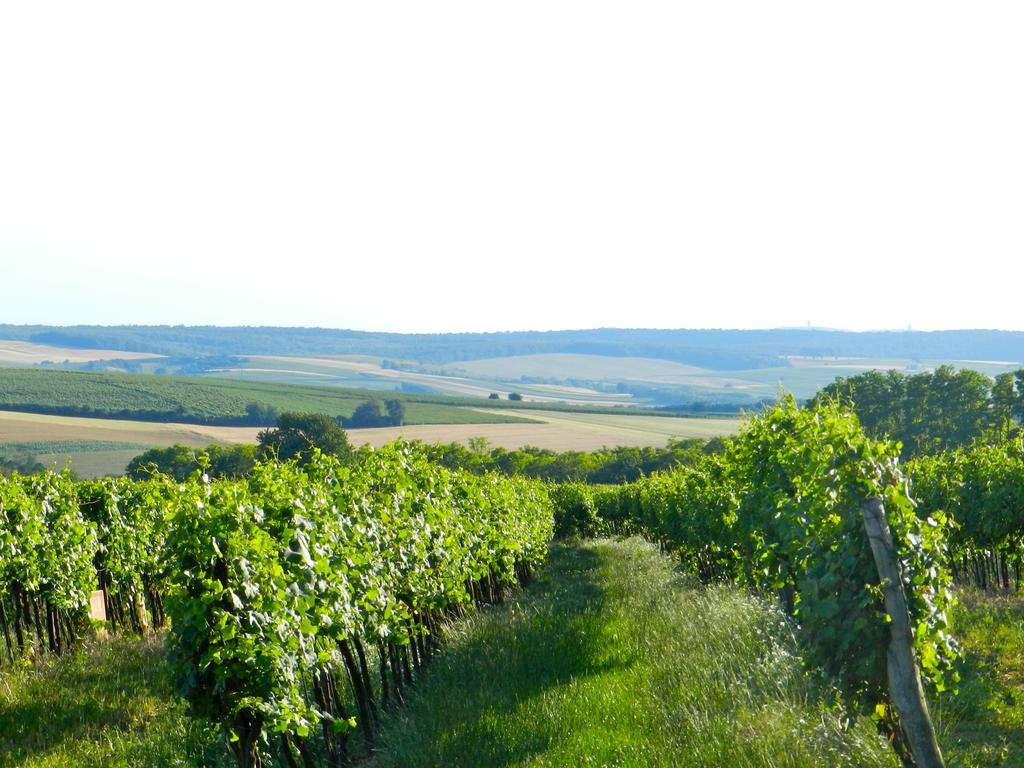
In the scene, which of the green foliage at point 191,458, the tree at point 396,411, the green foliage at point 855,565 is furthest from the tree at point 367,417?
the green foliage at point 855,565

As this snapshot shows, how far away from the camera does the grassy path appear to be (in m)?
7.67

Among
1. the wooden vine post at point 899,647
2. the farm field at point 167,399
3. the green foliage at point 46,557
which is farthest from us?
the farm field at point 167,399

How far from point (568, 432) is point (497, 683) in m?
101

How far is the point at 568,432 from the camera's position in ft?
366

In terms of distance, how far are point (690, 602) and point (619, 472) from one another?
71.8 m

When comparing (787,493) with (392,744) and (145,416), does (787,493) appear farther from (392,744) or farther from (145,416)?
(145,416)

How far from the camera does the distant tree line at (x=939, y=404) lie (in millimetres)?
65625

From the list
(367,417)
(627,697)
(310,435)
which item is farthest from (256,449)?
(627,697)

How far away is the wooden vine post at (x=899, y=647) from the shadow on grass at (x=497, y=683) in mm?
3184

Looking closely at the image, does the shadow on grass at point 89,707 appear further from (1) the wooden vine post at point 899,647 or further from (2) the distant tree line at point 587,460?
(2) the distant tree line at point 587,460

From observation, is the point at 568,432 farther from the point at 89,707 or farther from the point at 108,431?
the point at 89,707

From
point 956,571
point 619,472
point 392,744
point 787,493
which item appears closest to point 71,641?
point 392,744

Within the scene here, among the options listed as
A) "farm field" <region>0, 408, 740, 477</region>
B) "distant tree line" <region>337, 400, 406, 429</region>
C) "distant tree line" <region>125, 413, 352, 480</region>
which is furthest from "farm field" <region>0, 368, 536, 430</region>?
"distant tree line" <region>125, 413, 352, 480</region>

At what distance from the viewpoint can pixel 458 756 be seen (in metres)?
8.54
